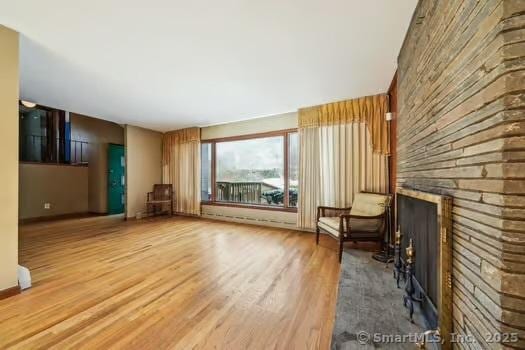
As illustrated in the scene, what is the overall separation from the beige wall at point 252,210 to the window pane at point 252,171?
219 millimetres

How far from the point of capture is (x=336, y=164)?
11.8 feet

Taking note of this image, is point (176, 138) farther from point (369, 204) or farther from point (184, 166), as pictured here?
point (369, 204)

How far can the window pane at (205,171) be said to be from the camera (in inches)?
213

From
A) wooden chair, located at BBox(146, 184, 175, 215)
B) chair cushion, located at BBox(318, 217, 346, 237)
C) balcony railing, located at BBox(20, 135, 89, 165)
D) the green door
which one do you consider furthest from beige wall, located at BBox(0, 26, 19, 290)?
balcony railing, located at BBox(20, 135, 89, 165)

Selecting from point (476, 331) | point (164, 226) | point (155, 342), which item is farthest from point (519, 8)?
point (164, 226)

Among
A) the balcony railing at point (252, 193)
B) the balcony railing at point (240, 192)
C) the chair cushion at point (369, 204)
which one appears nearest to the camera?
the chair cushion at point (369, 204)

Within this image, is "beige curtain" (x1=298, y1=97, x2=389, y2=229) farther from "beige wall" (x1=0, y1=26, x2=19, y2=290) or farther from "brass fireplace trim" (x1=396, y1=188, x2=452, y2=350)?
"beige wall" (x1=0, y1=26, x2=19, y2=290)

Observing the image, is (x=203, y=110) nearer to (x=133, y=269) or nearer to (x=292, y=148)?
(x=292, y=148)

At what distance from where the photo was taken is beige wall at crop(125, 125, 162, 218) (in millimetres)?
5246

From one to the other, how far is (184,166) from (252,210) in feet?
7.51

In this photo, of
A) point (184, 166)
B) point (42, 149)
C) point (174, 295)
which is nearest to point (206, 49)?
point (174, 295)

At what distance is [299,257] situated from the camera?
9.11 ft

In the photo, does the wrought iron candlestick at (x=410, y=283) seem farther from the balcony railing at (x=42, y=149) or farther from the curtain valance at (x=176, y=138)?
the balcony railing at (x=42, y=149)

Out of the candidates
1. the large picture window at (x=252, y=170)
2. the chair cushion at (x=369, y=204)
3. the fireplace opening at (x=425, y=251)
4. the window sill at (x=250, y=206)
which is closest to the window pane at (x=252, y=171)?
the large picture window at (x=252, y=170)
